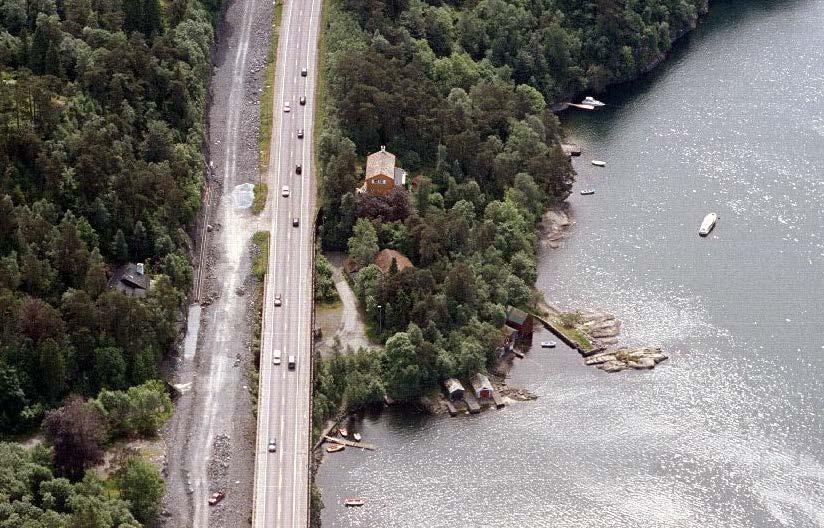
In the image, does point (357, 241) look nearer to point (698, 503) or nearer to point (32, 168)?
point (32, 168)

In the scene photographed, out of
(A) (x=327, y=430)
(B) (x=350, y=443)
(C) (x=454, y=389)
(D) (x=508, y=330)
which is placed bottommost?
(B) (x=350, y=443)

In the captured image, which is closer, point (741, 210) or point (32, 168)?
point (32, 168)

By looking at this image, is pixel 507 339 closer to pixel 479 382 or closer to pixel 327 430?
pixel 479 382

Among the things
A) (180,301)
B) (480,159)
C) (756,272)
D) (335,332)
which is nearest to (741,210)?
(756,272)

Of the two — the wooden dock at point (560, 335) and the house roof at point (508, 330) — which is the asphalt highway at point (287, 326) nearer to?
the house roof at point (508, 330)

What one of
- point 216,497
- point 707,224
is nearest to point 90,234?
point 216,497

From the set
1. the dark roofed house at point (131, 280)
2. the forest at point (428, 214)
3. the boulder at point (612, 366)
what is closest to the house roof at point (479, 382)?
the forest at point (428, 214)
